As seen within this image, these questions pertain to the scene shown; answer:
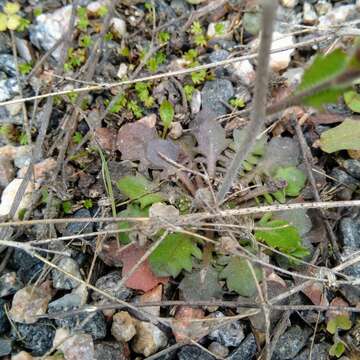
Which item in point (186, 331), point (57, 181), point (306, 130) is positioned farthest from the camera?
point (306, 130)

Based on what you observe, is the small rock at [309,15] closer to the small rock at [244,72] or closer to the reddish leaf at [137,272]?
the small rock at [244,72]

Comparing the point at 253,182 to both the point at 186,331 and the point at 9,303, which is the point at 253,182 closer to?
the point at 186,331

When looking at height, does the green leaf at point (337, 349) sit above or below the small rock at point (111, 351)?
below

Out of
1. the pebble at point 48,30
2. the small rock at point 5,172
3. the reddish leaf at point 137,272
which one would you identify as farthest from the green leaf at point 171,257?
the pebble at point 48,30

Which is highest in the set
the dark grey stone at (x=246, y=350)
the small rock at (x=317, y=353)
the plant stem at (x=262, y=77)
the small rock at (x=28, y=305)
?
the plant stem at (x=262, y=77)

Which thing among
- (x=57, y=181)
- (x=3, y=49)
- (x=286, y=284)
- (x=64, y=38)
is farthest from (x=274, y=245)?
(x=3, y=49)

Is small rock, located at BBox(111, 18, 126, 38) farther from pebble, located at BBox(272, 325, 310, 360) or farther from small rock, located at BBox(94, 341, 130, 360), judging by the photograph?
pebble, located at BBox(272, 325, 310, 360)
